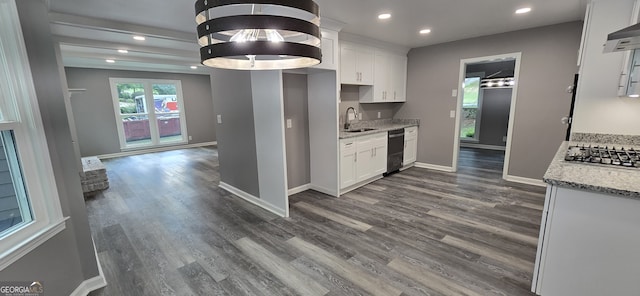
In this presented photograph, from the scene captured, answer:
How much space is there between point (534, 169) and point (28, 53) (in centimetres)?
579

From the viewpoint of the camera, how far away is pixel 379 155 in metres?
4.37

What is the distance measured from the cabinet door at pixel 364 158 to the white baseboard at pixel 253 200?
137cm

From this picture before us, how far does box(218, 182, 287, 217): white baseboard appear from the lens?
10.7 feet

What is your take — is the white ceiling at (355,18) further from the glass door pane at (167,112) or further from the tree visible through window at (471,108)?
the glass door pane at (167,112)

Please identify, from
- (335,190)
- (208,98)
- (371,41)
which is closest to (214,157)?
(208,98)

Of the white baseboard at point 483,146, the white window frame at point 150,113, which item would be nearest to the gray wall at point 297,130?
the white baseboard at point 483,146

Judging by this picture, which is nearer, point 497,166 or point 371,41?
point 371,41

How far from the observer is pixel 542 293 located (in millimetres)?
1692

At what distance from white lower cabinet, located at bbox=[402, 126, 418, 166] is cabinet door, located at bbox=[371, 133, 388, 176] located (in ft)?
2.22

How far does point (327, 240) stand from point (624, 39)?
8.34 ft

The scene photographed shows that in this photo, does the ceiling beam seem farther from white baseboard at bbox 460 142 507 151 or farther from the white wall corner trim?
white baseboard at bbox 460 142 507 151

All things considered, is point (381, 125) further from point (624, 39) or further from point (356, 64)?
point (624, 39)

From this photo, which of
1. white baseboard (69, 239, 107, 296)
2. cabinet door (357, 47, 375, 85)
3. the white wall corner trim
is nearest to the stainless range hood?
cabinet door (357, 47, 375, 85)

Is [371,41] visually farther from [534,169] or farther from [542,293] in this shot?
[542,293]
